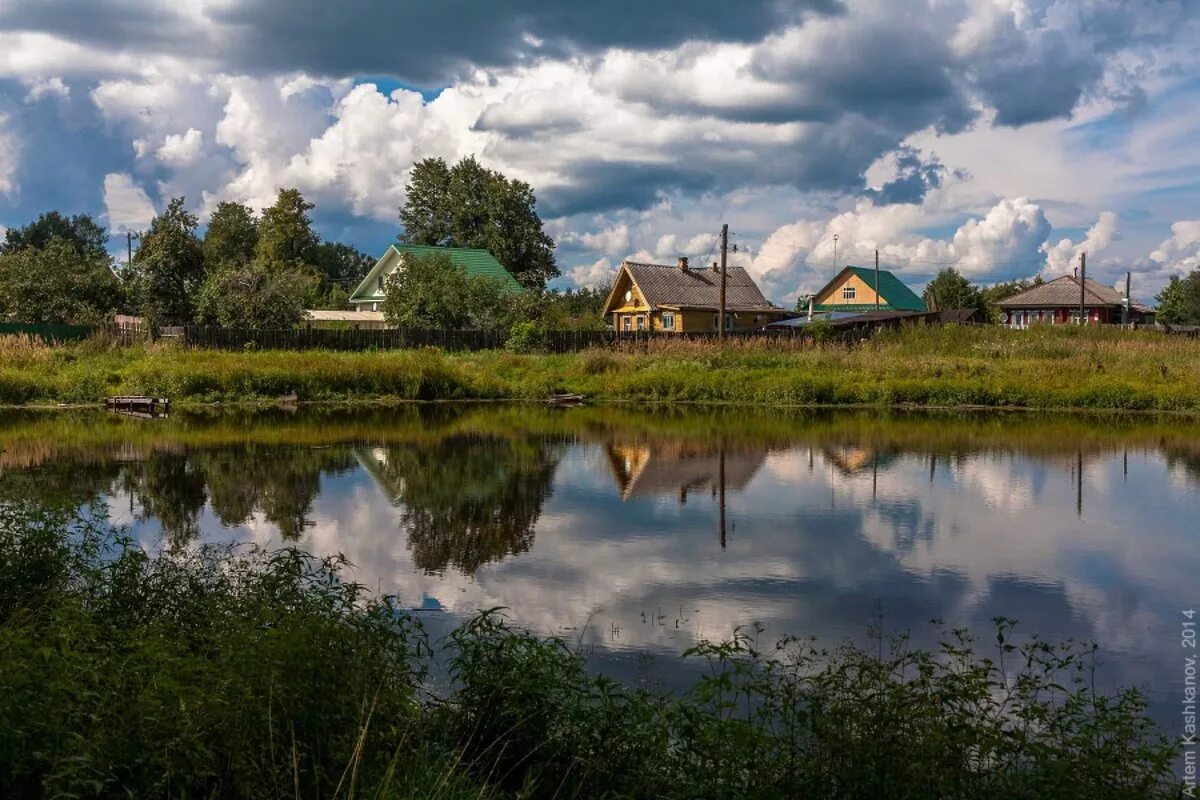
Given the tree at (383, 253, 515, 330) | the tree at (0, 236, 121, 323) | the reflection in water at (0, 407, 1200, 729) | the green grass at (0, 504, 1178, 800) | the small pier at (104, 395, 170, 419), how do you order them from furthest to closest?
1. the tree at (0, 236, 121, 323)
2. the tree at (383, 253, 515, 330)
3. the small pier at (104, 395, 170, 419)
4. the reflection in water at (0, 407, 1200, 729)
5. the green grass at (0, 504, 1178, 800)

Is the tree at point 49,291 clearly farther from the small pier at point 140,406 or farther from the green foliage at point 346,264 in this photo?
the green foliage at point 346,264

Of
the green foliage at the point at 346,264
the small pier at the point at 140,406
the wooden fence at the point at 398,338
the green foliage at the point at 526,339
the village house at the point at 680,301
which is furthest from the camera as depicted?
the green foliage at the point at 346,264

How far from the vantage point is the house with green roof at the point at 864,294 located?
227 ft

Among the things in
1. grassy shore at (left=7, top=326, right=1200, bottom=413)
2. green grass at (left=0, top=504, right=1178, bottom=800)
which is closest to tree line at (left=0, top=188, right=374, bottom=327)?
grassy shore at (left=7, top=326, right=1200, bottom=413)

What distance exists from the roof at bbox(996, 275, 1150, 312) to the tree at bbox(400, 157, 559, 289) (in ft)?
110

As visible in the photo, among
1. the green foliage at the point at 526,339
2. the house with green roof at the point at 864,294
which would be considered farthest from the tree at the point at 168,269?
the house with green roof at the point at 864,294

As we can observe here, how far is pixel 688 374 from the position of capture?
112 feet

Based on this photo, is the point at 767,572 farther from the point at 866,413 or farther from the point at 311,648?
the point at 866,413

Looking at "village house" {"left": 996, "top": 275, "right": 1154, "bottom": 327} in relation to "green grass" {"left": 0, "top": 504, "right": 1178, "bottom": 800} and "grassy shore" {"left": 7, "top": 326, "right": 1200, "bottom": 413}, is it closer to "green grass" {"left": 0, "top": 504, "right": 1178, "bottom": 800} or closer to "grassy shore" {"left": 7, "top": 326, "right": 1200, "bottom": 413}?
"grassy shore" {"left": 7, "top": 326, "right": 1200, "bottom": 413}

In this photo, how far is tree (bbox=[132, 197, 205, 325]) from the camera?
4588 cm

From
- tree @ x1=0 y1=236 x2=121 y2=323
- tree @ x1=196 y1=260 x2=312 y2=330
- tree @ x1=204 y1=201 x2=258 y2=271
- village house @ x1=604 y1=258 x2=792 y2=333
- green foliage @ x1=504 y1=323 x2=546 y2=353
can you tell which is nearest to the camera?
tree @ x1=196 y1=260 x2=312 y2=330

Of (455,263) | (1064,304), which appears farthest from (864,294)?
(455,263)

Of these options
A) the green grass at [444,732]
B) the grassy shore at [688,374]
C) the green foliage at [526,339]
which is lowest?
Result: the green grass at [444,732]

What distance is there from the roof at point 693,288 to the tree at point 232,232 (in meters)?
32.7
